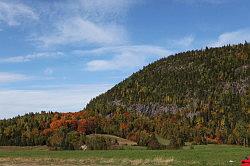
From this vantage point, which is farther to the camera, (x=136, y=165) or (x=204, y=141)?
(x=204, y=141)

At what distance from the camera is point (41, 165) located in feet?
209

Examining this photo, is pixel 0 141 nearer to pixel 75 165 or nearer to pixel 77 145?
pixel 77 145

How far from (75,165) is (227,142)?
141 meters

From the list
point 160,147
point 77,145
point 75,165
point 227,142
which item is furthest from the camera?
point 227,142

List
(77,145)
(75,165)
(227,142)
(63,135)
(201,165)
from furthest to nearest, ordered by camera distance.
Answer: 1. (227,142)
2. (63,135)
3. (77,145)
4. (75,165)
5. (201,165)

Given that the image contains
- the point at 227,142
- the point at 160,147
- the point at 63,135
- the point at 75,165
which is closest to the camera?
the point at 75,165

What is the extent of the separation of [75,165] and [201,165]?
53.6 feet

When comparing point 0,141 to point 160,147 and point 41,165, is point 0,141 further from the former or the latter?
point 41,165

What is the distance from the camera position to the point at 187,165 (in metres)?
58.3

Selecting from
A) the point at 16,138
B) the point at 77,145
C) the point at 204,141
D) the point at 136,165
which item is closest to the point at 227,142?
the point at 204,141

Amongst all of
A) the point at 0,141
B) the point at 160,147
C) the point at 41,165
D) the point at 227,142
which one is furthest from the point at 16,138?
the point at 41,165

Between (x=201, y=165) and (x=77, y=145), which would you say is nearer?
(x=201, y=165)

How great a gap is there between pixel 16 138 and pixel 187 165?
13959 cm

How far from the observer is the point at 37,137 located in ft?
622
